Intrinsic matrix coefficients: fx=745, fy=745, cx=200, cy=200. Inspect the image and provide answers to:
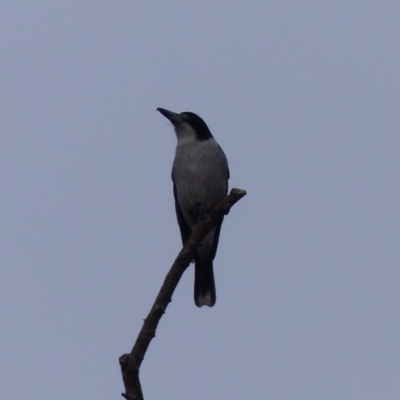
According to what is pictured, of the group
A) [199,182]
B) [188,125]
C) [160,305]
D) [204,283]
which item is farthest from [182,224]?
[160,305]

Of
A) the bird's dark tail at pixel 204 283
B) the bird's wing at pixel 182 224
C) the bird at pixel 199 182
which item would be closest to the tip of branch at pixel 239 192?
the bird at pixel 199 182

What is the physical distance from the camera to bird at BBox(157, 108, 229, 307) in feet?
25.3

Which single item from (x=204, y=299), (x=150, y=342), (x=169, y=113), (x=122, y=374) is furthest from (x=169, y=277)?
→ (x=169, y=113)

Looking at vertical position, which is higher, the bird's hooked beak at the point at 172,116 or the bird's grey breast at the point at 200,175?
the bird's hooked beak at the point at 172,116

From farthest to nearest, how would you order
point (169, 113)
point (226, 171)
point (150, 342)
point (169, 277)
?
point (169, 113), point (226, 171), point (169, 277), point (150, 342)

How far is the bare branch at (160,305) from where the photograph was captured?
3.37m

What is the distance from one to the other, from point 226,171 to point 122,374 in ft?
15.6

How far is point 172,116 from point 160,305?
4848mm

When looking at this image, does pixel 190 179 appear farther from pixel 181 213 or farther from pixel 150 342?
pixel 150 342

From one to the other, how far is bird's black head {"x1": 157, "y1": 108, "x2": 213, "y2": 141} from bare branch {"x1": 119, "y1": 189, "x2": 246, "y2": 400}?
10.8 feet

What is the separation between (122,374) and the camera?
3.39 m

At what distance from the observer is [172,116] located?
851cm

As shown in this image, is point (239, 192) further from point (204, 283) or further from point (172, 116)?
point (172, 116)

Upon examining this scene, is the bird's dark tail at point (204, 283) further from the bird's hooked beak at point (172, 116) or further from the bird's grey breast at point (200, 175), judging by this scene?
the bird's hooked beak at point (172, 116)
